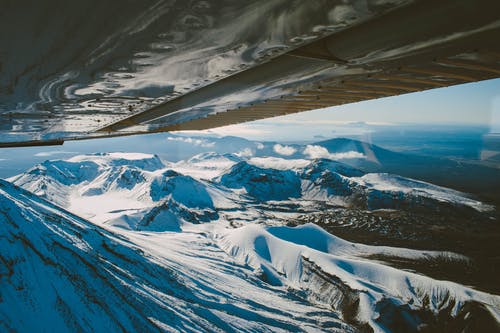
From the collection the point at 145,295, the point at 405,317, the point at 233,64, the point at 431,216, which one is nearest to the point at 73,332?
the point at 145,295

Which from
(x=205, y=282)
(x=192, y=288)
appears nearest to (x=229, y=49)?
(x=192, y=288)

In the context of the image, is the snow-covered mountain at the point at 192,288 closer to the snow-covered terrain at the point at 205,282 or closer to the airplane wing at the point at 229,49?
the snow-covered terrain at the point at 205,282

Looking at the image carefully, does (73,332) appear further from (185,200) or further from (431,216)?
(431,216)

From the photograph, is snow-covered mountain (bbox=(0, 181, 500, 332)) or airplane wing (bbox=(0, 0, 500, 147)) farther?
snow-covered mountain (bbox=(0, 181, 500, 332))

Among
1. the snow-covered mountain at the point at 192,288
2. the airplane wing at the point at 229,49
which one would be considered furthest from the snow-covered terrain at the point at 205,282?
the airplane wing at the point at 229,49

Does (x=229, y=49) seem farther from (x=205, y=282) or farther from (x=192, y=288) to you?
(x=205, y=282)

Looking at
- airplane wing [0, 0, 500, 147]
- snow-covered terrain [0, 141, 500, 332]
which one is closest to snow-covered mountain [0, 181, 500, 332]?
snow-covered terrain [0, 141, 500, 332]

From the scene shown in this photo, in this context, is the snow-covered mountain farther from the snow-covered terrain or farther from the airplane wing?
the airplane wing

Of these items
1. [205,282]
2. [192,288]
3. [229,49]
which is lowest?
[205,282]
